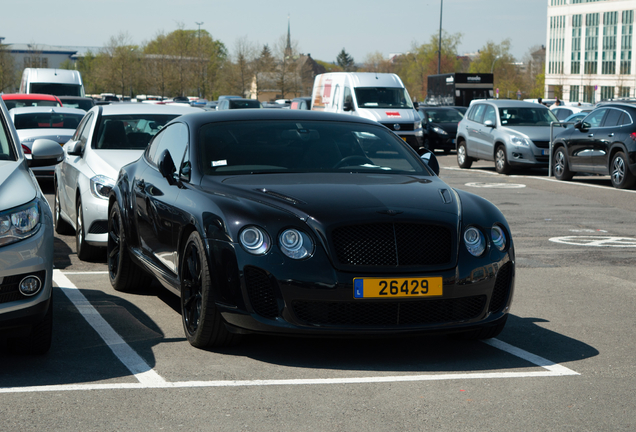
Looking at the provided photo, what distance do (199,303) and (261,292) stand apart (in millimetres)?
595

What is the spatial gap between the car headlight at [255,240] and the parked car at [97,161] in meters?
3.69

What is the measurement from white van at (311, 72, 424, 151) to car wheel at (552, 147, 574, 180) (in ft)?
22.7

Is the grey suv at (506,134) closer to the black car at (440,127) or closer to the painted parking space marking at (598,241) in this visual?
the black car at (440,127)

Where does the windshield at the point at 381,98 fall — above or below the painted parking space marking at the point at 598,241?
above

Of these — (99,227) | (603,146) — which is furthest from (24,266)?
(603,146)

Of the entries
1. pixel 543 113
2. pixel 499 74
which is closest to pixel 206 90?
pixel 499 74

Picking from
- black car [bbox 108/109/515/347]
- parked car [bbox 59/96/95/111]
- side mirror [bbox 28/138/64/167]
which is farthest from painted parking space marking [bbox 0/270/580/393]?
parked car [bbox 59/96/95/111]

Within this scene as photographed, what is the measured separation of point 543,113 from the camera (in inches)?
842

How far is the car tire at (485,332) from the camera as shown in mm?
5207

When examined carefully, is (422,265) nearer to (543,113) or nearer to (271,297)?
(271,297)

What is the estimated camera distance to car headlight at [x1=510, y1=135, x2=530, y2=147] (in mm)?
20312

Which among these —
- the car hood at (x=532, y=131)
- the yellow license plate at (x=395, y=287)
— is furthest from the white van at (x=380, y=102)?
the yellow license plate at (x=395, y=287)

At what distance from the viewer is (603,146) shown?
17516 millimetres

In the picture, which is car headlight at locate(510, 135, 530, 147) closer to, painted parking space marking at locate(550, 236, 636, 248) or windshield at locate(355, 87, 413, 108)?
windshield at locate(355, 87, 413, 108)
